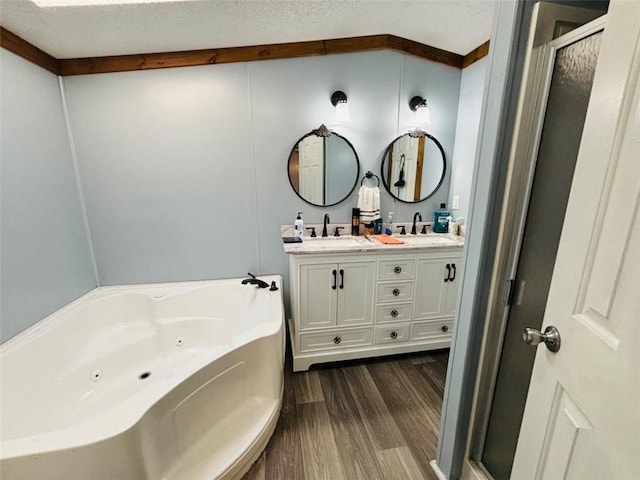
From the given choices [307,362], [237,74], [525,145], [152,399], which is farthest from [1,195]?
[525,145]

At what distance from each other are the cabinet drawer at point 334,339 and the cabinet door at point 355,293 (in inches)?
3.3

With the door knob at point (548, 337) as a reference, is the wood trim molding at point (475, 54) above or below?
above

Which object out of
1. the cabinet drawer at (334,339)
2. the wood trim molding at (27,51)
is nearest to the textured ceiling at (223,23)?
the wood trim molding at (27,51)

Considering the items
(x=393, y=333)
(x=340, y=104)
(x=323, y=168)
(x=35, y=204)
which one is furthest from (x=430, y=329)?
(x=35, y=204)

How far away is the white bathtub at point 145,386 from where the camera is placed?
1012 mm

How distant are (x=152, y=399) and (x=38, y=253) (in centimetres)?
137

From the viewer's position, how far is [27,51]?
5.53ft

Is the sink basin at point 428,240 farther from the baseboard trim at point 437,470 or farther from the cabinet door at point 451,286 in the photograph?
the baseboard trim at point 437,470

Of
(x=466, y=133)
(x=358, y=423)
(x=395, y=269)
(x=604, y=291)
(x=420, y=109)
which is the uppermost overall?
(x=420, y=109)

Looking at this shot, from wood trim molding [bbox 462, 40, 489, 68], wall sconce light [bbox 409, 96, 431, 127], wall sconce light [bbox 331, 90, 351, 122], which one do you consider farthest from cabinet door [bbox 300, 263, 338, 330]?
wood trim molding [bbox 462, 40, 489, 68]

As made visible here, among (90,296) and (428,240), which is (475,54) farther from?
(90,296)

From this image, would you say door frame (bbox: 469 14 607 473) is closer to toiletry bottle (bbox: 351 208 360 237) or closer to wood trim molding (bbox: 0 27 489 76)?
toiletry bottle (bbox: 351 208 360 237)

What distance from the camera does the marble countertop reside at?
6.51ft

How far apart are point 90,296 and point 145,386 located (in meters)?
0.86
